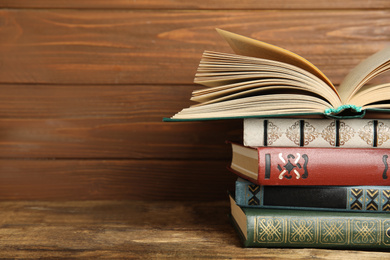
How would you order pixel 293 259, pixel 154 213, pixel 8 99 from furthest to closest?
pixel 8 99 → pixel 154 213 → pixel 293 259

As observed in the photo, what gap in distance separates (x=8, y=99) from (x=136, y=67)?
348mm

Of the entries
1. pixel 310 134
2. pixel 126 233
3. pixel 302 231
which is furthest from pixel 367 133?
pixel 126 233

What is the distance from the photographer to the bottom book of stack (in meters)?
0.57

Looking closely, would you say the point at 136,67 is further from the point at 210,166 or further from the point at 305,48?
the point at 305,48

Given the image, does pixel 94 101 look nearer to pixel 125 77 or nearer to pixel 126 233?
pixel 125 77

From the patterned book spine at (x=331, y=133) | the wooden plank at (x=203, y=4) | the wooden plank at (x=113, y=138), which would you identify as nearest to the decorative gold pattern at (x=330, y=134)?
the patterned book spine at (x=331, y=133)

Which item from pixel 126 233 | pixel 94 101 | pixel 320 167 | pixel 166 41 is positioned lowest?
pixel 126 233

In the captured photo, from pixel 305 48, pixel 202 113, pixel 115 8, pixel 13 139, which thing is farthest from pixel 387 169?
pixel 13 139

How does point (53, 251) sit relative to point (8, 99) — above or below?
below

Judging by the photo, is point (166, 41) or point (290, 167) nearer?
point (290, 167)

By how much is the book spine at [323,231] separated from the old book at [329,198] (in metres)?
0.01

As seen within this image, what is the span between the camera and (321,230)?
57 cm

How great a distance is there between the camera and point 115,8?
914 mm

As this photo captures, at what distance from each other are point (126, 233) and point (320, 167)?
1.22 feet
